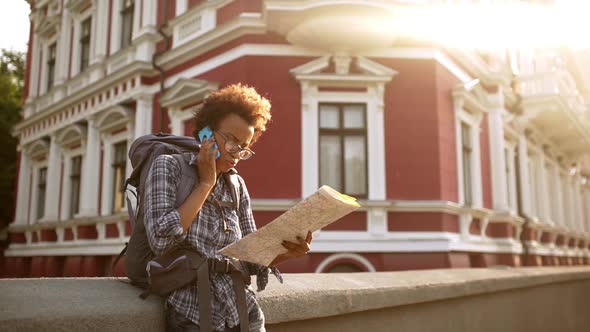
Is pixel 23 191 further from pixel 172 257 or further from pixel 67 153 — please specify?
pixel 172 257

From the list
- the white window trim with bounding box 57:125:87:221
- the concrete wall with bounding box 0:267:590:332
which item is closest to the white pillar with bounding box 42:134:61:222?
the white window trim with bounding box 57:125:87:221

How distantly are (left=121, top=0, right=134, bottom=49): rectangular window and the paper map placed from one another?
45.3 ft

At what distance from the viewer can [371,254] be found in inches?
411

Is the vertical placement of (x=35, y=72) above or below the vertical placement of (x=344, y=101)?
above

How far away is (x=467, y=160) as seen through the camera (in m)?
12.6

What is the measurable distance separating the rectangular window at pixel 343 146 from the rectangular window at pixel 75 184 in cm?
821

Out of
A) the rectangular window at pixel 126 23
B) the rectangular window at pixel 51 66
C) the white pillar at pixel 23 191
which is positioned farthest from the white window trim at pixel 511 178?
the white pillar at pixel 23 191

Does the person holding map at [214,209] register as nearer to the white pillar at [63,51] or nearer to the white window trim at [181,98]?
the white window trim at [181,98]

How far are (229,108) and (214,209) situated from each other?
0.40 metres

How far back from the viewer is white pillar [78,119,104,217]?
1477 cm

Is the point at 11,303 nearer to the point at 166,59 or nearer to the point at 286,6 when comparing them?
the point at 286,6

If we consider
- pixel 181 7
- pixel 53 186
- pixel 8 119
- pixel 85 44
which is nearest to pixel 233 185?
pixel 181 7

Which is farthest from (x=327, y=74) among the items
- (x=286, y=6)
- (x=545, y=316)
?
(x=545, y=316)

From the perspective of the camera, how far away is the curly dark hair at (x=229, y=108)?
224 cm
